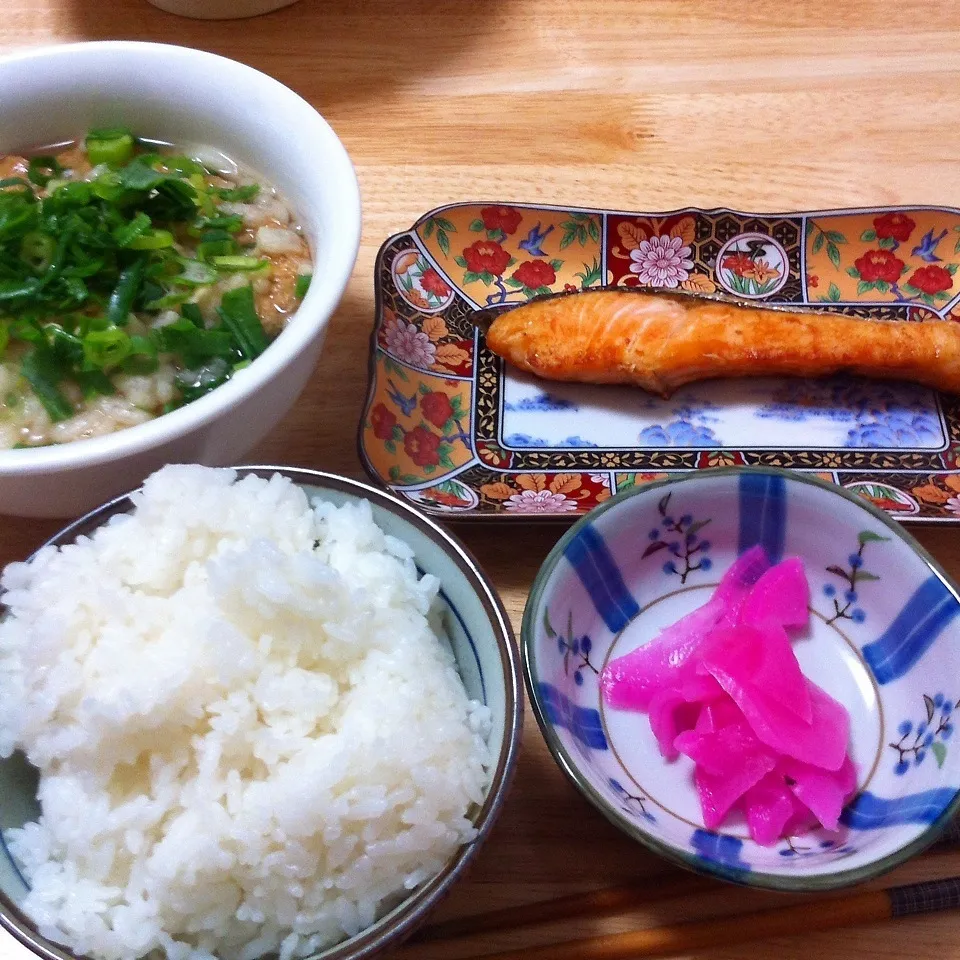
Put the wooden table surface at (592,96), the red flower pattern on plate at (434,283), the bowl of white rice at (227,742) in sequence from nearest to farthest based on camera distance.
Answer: the bowl of white rice at (227,742) → the red flower pattern on plate at (434,283) → the wooden table surface at (592,96)

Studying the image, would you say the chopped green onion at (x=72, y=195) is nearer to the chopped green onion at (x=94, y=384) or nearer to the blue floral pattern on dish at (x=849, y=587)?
the chopped green onion at (x=94, y=384)

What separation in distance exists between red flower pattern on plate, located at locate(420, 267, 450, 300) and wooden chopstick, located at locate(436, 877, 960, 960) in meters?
1.28

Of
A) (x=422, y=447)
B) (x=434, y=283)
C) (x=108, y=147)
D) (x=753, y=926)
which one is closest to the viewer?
(x=753, y=926)

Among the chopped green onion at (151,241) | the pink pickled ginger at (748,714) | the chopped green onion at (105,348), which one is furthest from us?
the chopped green onion at (151,241)

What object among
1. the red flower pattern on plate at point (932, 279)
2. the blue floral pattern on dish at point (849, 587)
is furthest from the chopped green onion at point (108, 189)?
the red flower pattern on plate at point (932, 279)

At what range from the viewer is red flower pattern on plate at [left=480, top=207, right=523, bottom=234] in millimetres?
1910

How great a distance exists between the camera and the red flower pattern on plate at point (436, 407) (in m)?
1.71

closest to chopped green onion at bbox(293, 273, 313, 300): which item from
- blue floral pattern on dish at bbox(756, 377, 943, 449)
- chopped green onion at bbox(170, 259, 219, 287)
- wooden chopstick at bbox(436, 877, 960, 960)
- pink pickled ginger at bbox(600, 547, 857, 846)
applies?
chopped green onion at bbox(170, 259, 219, 287)

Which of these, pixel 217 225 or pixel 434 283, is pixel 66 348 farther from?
pixel 434 283

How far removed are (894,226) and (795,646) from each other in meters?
1.04

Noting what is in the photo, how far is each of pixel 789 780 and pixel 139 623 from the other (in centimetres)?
91

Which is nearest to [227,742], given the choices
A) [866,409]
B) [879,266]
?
[866,409]

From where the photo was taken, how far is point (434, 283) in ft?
6.19

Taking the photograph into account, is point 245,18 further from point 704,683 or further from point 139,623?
point 704,683
